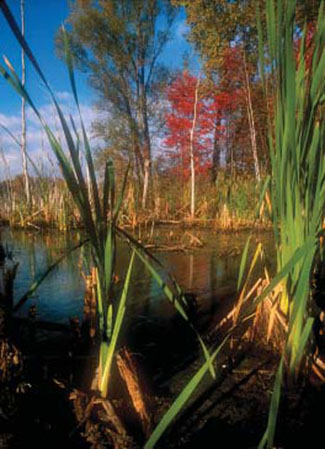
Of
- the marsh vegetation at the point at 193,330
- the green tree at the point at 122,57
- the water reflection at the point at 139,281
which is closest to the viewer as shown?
the marsh vegetation at the point at 193,330

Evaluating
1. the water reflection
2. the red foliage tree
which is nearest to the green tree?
the red foliage tree

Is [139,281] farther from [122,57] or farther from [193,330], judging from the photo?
[122,57]

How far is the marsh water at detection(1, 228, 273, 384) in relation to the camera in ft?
2.70

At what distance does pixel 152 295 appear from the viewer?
1.29 meters

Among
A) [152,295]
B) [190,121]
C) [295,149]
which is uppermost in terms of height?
[190,121]

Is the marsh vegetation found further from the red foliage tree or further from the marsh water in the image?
the red foliage tree

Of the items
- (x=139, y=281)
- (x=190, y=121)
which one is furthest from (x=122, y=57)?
(x=139, y=281)

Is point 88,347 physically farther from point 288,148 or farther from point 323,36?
point 323,36

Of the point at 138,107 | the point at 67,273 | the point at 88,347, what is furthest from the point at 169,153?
the point at 88,347

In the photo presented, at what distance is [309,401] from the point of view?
0.56 meters

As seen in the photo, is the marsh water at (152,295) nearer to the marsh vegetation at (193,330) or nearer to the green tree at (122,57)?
the marsh vegetation at (193,330)

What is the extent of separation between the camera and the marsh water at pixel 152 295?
2.70 ft

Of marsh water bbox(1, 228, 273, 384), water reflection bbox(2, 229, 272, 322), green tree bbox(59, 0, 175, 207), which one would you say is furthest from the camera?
green tree bbox(59, 0, 175, 207)

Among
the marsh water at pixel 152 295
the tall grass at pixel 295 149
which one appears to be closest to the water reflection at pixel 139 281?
the marsh water at pixel 152 295
